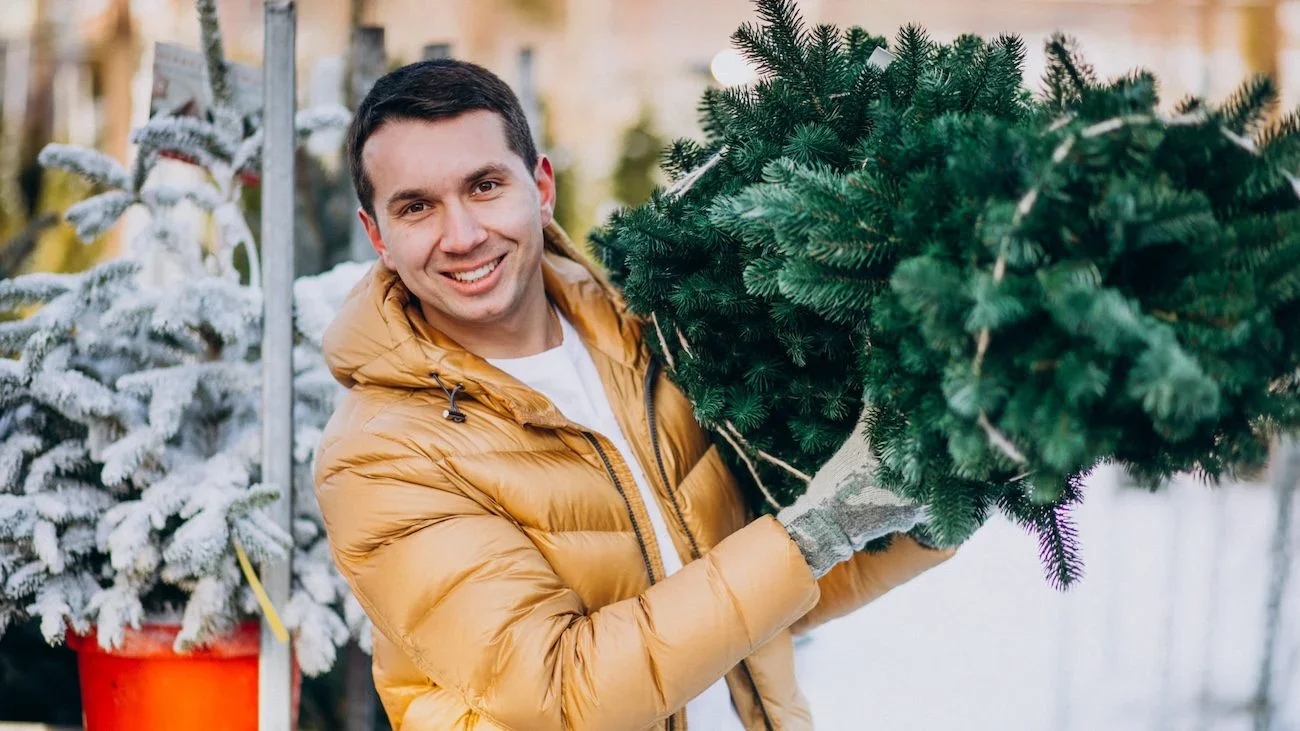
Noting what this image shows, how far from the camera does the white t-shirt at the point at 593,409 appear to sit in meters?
1.57

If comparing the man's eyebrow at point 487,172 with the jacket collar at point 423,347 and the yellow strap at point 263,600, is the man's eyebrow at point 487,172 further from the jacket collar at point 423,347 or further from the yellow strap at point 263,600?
the yellow strap at point 263,600

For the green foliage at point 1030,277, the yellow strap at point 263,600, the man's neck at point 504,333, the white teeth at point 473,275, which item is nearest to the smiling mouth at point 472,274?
the white teeth at point 473,275

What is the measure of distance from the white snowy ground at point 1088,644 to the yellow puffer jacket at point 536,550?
1.82 meters

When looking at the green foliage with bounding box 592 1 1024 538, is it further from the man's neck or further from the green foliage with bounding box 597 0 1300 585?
the man's neck

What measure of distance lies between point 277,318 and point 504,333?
1.86 ft

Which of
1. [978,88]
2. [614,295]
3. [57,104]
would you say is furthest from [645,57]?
[978,88]

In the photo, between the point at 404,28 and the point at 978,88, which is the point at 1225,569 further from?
the point at 404,28

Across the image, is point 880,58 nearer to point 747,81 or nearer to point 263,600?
point 263,600

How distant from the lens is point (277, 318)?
198cm

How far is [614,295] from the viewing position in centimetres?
178

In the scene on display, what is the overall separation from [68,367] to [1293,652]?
12.0 feet

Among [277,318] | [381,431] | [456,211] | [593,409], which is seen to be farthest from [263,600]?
[456,211]

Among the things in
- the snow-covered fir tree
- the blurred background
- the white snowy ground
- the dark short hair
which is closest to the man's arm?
the dark short hair

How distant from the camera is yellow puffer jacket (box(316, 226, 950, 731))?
1312mm
